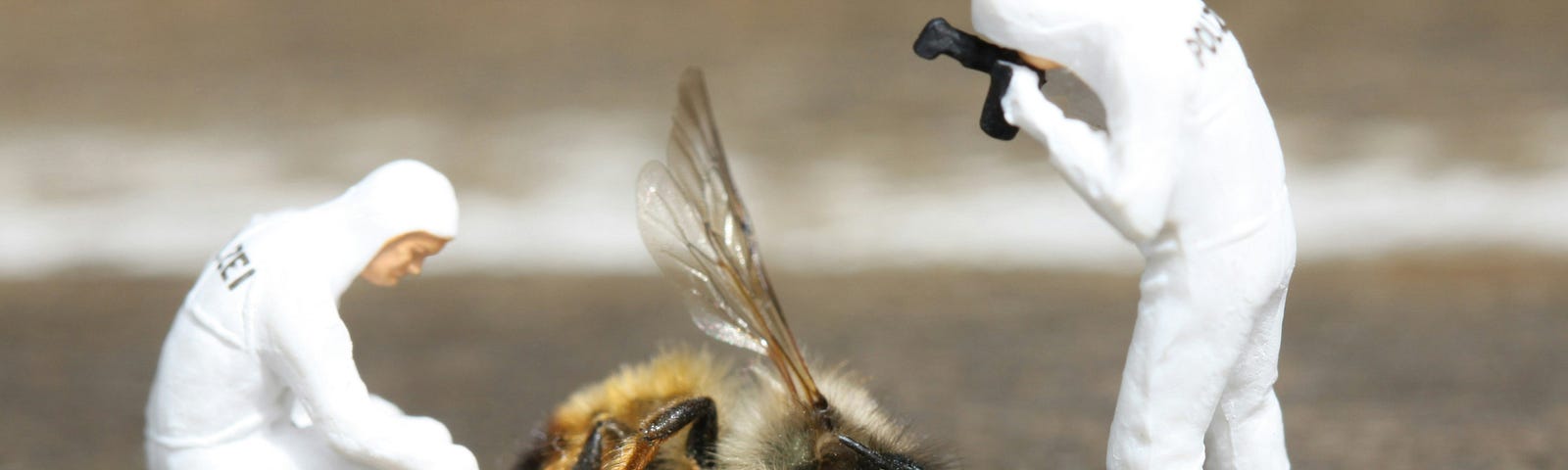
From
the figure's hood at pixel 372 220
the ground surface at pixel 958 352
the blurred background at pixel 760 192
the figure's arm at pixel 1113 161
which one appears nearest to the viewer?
the figure's arm at pixel 1113 161

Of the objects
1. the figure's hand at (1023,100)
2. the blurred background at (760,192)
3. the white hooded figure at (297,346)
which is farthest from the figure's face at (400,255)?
the blurred background at (760,192)

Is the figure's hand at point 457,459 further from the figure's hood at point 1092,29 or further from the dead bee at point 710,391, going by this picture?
the figure's hood at point 1092,29

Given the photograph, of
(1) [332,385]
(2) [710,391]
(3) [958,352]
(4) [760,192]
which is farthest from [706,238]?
(4) [760,192]

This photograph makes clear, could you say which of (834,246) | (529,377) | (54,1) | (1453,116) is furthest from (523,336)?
(1453,116)

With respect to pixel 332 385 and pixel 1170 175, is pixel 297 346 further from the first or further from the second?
pixel 1170 175

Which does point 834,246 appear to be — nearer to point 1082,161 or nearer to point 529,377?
point 529,377

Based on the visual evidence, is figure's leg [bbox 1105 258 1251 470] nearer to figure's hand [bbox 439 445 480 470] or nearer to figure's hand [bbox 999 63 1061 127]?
figure's hand [bbox 999 63 1061 127]

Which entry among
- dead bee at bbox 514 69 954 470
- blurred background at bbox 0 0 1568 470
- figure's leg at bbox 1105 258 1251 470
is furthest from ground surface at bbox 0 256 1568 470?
figure's leg at bbox 1105 258 1251 470
